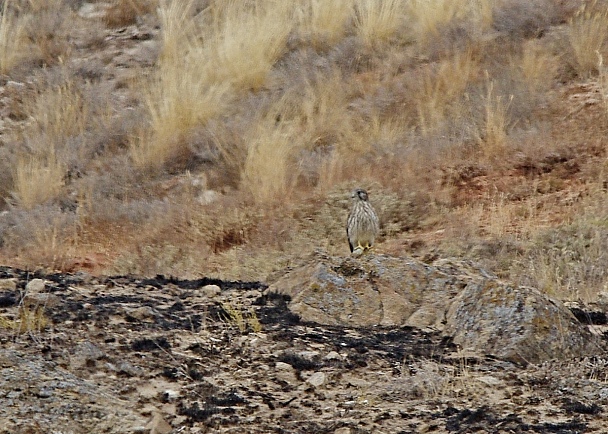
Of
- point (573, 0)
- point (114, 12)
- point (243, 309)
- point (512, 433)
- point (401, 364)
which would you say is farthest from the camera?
point (114, 12)

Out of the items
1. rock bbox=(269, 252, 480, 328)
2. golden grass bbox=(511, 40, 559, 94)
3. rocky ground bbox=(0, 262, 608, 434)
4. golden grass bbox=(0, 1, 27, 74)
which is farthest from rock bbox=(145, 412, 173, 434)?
golden grass bbox=(0, 1, 27, 74)

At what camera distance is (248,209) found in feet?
35.0

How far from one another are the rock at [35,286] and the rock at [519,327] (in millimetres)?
2511

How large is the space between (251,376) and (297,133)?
678 centimetres

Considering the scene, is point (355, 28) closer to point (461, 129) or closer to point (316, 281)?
point (461, 129)

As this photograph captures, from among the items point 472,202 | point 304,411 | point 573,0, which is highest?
point 573,0

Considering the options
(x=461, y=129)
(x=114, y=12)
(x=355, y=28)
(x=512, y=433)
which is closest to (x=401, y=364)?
(x=512, y=433)

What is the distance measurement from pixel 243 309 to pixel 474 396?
1.73m

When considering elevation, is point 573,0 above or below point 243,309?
above

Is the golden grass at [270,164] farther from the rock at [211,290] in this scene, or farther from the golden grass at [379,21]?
the rock at [211,290]

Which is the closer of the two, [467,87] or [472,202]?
[472,202]

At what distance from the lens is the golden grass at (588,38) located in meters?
12.4

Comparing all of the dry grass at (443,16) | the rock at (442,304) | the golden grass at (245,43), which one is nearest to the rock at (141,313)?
the rock at (442,304)

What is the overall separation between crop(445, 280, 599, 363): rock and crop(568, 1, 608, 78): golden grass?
6.90m
